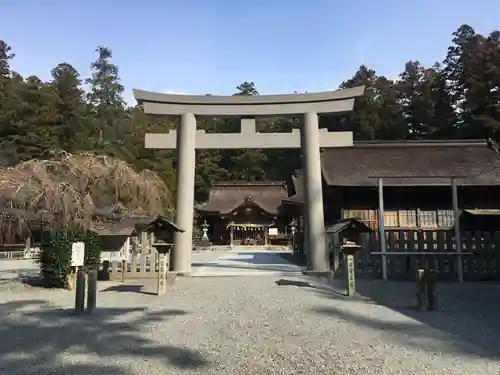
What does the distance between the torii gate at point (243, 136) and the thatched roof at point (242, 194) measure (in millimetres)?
25466

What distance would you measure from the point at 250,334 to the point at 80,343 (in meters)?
2.04

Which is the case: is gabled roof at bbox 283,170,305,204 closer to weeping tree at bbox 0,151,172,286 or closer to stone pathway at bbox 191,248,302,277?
stone pathway at bbox 191,248,302,277

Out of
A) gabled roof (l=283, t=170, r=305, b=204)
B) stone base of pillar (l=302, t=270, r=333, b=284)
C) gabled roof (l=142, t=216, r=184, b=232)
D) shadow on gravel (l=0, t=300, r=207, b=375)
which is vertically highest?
gabled roof (l=283, t=170, r=305, b=204)

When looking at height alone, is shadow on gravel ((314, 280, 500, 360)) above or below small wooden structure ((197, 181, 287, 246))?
below

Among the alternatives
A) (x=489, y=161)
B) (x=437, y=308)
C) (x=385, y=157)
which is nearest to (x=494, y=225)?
(x=489, y=161)

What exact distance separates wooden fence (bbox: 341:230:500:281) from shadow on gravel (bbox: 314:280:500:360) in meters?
0.68

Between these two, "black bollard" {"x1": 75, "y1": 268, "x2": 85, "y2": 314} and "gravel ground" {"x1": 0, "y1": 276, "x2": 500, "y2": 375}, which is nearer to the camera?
"gravel ground" {"x1": 0, "y1": 276, "x2": 500, "y2": 375}

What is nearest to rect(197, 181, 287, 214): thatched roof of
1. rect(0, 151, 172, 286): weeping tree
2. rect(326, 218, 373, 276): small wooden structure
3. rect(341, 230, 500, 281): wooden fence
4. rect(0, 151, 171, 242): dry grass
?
rect(0, 151, 171, 242): dry grass

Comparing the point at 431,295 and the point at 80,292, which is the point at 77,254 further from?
the point at 431,295

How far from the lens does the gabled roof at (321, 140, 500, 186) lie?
15.7 meters

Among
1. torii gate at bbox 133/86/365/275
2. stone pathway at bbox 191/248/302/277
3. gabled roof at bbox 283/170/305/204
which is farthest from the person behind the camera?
gabled roof at bbox 283/170/305/204

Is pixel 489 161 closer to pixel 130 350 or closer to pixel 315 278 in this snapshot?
pixel 315 278

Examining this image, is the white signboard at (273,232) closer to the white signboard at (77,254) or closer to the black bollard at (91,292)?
the white signboard at (77,254)

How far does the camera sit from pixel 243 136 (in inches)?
496
